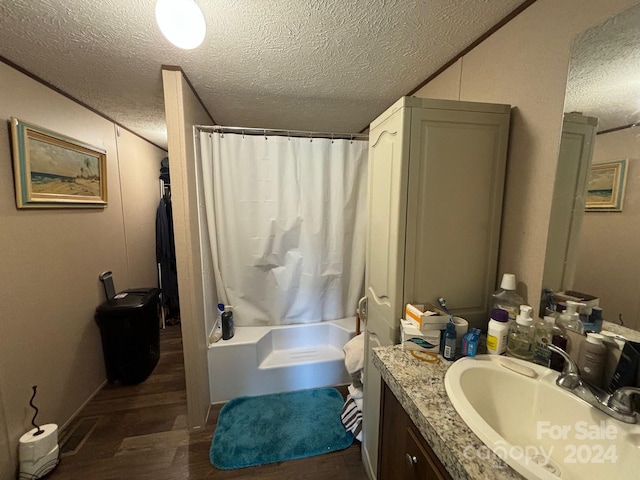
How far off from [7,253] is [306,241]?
5.56 ft

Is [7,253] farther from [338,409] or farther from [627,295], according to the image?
[627,295]

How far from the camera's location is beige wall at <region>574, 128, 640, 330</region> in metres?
0.68

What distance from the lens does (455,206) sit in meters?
1.02

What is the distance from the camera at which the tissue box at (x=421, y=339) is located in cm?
93

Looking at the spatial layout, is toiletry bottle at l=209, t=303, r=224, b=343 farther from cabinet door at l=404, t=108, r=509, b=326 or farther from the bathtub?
cabinet door at l=404, t=108, r=509, b=326

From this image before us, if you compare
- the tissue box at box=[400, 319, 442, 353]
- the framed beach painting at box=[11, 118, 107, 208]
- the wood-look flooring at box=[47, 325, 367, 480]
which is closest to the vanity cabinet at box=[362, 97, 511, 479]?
the tissue box at box=[400, 319, 442, 353]

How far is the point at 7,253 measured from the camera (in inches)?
51.0

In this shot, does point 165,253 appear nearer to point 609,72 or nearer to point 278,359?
point 278,359

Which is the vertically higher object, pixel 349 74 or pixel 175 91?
pixel 349 74

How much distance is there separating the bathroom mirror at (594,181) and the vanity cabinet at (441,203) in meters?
0.21

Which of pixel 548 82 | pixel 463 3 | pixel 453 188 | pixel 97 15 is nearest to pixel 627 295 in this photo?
pixel 453 188

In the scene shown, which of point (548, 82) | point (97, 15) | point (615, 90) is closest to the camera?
point (615, 90)

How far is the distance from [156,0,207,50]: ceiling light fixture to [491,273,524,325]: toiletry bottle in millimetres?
1448

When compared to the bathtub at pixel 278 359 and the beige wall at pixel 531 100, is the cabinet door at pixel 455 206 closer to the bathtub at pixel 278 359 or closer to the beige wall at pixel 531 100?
the beige wall at pixel 531 100
